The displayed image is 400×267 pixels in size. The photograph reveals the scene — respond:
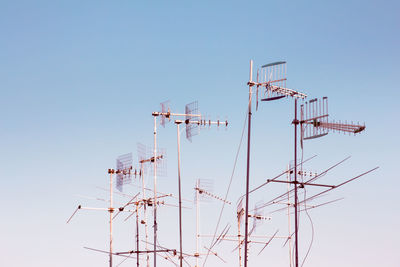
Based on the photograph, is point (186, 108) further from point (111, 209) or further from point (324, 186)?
point (324, 186)

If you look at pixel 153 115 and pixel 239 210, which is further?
pixel 239 210

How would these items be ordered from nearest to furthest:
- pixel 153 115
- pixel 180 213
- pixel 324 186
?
1. pixel 324 186
2. pixel 180 213
3. pixel 153 115

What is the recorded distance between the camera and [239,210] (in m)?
38.6

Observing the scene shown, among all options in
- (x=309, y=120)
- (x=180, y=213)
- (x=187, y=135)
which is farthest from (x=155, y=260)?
(x=309, y=120)

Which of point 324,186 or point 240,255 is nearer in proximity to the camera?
point 324,186

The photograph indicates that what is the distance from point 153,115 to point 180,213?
5.10m

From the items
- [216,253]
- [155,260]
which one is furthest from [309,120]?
[216,253]

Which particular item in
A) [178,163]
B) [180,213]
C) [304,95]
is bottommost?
[180,213]

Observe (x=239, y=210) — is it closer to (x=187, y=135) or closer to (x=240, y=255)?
(x=240, y=255)

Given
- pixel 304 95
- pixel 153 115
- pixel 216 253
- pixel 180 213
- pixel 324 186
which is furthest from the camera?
pixel 216 253

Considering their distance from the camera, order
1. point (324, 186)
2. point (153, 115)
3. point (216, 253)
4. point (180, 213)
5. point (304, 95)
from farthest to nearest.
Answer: point (216, 253) < point (153, 115) < point (180, 213) < point (304, 95) < point (324, 186)

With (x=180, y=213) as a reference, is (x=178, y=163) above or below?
above

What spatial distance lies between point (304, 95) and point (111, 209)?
16109 millimetres

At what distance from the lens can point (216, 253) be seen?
3925cm
